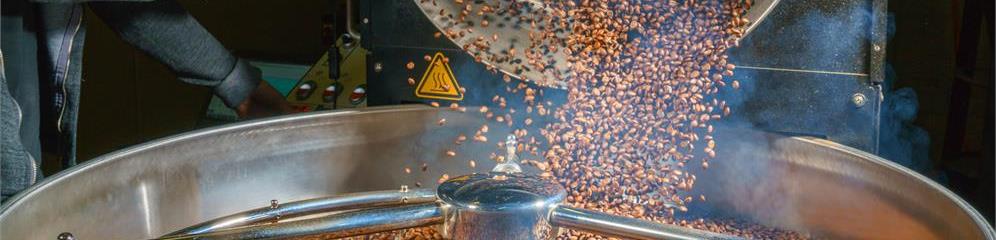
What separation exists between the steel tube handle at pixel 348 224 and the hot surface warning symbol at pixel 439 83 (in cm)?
44

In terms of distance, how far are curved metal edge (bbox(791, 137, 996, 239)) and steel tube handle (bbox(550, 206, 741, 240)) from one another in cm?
23

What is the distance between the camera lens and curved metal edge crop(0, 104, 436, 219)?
1.07m

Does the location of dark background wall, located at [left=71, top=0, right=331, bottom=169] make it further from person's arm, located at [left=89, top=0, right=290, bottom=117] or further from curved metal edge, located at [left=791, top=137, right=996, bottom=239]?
curved metal edge, located at [left=791, top=137, right=996, bottom=239]

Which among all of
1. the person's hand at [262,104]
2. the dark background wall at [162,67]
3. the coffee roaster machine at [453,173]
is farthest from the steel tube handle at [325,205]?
the dark background wall at [162,67]

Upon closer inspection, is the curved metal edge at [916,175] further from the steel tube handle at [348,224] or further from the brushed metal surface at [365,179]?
the steel tube handle at [348,224]

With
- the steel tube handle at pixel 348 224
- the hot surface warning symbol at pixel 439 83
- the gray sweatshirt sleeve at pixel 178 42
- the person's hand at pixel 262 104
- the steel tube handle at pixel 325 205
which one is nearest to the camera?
the steel tube handle at pixel 348 224

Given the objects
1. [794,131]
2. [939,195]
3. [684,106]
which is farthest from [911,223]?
[684,106]

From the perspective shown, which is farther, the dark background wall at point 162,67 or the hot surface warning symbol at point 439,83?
the dark background wall at point 162,67

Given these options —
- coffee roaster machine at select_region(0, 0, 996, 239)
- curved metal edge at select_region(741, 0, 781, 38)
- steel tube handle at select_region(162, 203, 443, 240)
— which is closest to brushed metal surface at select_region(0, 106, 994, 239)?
coffee roaster machine at select_region(0, 0, 996, 239)

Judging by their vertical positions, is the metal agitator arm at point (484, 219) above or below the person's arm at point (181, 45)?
below

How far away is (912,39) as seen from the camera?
9.67 feet

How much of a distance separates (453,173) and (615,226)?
1.55ft

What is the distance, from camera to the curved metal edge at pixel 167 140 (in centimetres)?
107

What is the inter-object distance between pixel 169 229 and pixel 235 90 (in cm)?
50
